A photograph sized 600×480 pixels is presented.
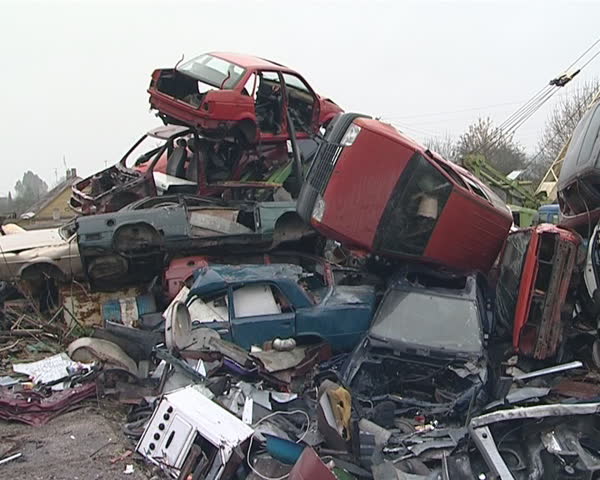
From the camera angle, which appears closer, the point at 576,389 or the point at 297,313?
the point at 576,389

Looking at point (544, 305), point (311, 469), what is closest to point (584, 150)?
point (544, 305)

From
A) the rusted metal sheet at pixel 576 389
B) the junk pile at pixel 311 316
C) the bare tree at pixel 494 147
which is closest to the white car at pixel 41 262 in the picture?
the junk pile at pixel 311 316

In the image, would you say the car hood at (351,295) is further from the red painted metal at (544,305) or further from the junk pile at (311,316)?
the red painted metal at (544,305)

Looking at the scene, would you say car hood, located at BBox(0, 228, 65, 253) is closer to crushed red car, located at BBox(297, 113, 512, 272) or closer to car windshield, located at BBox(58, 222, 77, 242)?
car windshield, located at BBox(58, 222, 77, 242)

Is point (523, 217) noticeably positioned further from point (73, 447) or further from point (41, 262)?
point (73, 447)

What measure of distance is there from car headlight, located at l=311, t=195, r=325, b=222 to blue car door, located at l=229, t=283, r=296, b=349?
0.91 m

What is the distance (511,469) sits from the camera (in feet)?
11.1

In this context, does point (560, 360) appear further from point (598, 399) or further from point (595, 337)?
point (598, 399)

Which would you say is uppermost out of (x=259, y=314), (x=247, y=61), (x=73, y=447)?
(x=247, y=61)

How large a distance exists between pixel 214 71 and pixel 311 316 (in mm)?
4914

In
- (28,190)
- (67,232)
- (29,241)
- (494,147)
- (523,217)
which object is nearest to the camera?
(29,241)

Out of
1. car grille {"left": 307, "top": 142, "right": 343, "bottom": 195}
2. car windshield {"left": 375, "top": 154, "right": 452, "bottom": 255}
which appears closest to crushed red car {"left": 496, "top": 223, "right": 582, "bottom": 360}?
car windshield {"left": 375, "top": 154, "right": 452, "bottom": 255}

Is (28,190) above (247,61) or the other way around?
the other way around

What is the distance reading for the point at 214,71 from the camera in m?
9.27
